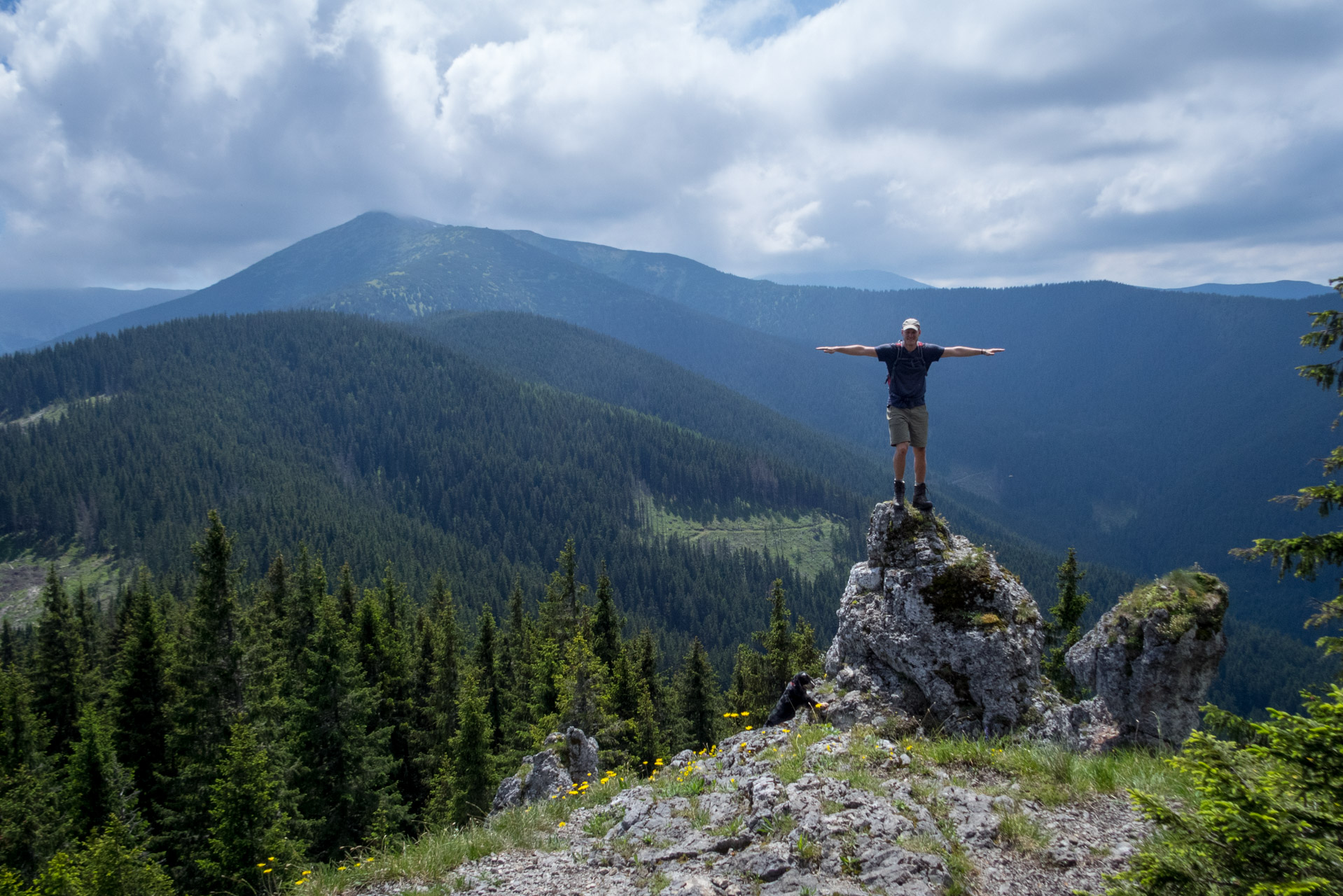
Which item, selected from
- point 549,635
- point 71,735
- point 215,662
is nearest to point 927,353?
point 215,662

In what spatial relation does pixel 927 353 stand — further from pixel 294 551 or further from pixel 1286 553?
pixel 294 551

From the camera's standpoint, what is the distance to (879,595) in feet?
49.9

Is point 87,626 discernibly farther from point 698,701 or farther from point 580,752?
point 698,701

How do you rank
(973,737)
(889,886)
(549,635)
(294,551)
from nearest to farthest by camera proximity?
1. (889,886)
2. (973,737)
3. (549,635)
4. (294,551)

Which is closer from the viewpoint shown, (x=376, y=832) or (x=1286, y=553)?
(x=1286, y=553)

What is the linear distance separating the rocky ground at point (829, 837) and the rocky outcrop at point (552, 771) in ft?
32.5

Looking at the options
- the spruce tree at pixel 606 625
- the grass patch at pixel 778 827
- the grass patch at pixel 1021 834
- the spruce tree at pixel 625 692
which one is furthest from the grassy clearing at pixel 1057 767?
the spruce tree at pixel 606 625

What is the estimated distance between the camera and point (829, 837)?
783 cm

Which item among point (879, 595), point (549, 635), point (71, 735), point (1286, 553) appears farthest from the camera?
point (549, 635)

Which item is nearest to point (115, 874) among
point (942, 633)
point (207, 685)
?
point (207, 685)

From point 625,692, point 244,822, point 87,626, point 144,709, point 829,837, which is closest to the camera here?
point 829,837

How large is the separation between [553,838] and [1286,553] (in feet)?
51.6

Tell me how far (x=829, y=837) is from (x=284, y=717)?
3531 centimetres

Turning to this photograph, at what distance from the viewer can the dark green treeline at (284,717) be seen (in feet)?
76.6
